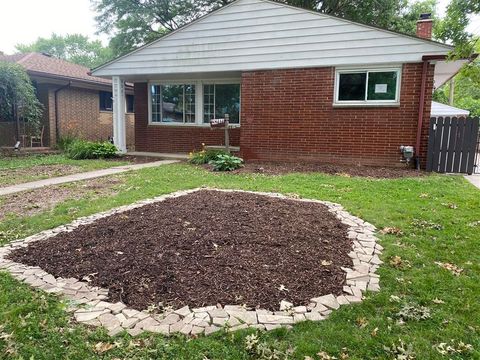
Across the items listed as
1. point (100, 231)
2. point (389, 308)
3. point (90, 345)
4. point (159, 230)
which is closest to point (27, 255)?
point (100, 231)

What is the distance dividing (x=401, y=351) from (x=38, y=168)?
421 inches

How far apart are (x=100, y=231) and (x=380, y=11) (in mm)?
20614

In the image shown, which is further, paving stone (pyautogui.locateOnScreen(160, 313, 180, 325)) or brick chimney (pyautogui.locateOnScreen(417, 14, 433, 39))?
brick chimney (pyautogui.locateOnScreen(417, 14, 433, 39))

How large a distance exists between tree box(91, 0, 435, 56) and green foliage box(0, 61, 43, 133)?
28.8 feet

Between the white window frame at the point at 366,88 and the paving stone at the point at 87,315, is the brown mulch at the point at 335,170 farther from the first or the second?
the paving stone at the point at 87,315

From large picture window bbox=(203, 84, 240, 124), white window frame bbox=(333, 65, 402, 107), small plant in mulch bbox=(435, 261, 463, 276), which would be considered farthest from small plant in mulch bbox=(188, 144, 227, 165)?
small plant in mulch bbox=(435, 261, 463, 276)

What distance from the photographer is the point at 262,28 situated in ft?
35.9

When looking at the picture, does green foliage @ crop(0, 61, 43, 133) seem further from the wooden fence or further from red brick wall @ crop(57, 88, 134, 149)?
the wooden fence

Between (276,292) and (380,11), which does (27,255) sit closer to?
(276,292)

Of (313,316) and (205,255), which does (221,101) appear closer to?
(205,255)

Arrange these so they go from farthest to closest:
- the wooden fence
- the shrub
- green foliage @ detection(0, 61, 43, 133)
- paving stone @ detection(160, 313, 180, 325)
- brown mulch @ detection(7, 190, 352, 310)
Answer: the shrub < green foliage @ detection(0, 61, 43, 133) < the wooden fence < brown mulch @ detection(7, 190, 352, 310) < paving stone @ detection(160, 313, 180, 325)

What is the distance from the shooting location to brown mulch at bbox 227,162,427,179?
8.91 metres

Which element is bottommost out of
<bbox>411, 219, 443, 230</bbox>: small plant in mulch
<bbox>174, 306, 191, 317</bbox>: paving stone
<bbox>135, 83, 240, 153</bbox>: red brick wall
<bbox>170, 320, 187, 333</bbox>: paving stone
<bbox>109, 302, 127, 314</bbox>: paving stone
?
<bbox>109, 302, 127, 314</bbox>: paving stone

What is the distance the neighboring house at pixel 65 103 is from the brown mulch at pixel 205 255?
13.0 m
